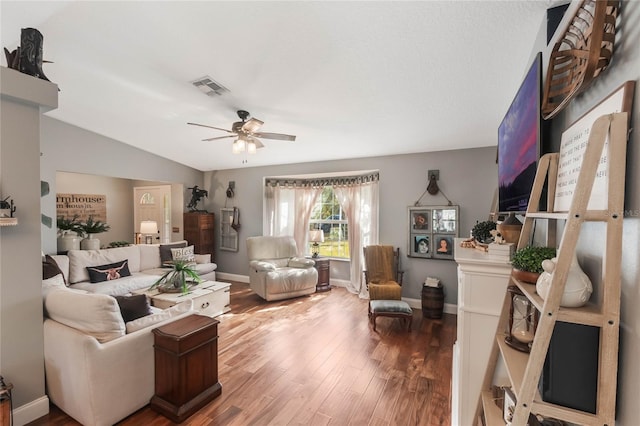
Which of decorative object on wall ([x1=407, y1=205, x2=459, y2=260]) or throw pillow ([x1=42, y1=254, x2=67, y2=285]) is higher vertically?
decorative object on wall ([x1=407, y1=205, x2=459, y2=260])

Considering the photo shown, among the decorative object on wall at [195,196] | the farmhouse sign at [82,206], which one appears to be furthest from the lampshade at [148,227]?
the farmhouse sign at [82,206]

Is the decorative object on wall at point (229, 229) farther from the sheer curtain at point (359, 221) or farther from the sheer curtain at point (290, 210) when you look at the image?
the sheer curtain at point (359, 221)

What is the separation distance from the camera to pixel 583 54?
853mm

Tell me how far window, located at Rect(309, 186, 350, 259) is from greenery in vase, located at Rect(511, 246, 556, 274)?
13.4 feet

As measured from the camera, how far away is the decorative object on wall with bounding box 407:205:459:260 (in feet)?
12.8

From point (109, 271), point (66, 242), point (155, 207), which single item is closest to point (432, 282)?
point (109, 271)

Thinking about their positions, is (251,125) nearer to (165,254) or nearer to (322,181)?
(322,181)

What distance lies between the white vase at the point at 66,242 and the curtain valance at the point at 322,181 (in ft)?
10.5

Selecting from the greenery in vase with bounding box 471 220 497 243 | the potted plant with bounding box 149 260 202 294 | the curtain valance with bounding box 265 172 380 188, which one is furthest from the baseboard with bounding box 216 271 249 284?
the greenery in vase with bounding box 471 220 497 243

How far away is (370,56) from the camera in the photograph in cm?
201

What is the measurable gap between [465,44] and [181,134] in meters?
3.88

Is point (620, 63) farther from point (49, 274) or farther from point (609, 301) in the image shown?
point (49, 274)

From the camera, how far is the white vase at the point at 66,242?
4.05 meters

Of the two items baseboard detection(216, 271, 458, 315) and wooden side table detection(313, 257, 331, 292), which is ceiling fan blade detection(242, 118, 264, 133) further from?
baseboard detection(216, 271, 458, 315)
